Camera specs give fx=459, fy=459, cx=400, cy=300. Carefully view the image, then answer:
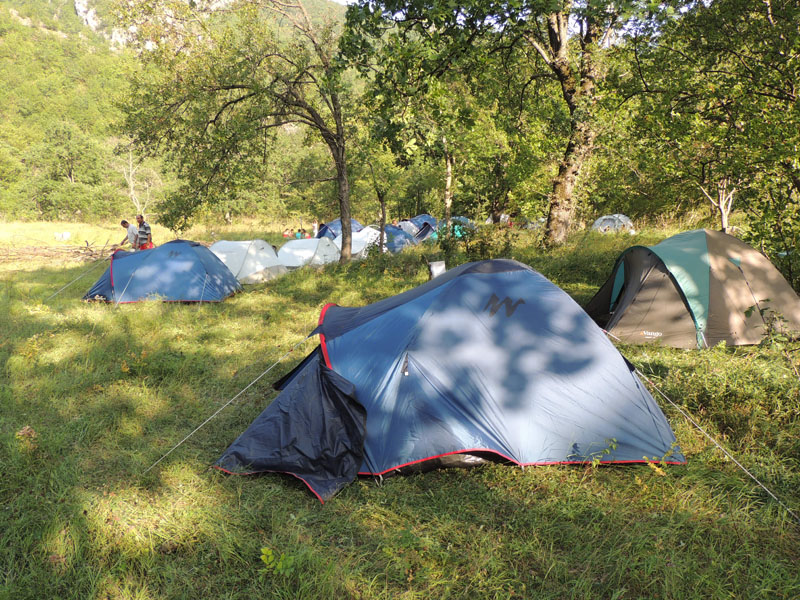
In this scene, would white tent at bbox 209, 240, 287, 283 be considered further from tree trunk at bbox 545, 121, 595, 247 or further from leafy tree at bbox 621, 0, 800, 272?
leafy tree at bbox 621, 0, 800, 272

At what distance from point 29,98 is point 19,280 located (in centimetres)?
5191

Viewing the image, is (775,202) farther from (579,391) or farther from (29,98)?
(29,98)

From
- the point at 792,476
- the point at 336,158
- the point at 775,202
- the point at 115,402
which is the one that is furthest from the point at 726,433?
the point at 336,158

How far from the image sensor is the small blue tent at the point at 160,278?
9.29 m

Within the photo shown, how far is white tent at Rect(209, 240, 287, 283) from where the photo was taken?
1250cm

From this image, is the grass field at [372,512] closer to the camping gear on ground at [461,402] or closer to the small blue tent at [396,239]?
the camping gear on ground at [461,402]

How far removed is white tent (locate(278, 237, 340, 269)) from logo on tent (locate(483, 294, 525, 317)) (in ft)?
33.1

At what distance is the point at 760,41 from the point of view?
6.72 metres

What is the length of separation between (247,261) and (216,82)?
14.6 feet

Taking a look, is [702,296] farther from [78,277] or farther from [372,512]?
[78,277]

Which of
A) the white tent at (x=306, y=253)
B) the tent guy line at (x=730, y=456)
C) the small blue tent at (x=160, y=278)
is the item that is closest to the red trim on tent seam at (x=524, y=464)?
the tent guy line at (x=730, y=456)

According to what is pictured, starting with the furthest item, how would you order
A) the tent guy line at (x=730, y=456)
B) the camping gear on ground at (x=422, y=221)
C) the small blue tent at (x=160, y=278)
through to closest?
the camping gear on ground at (x=422, y=221) → the small blue tent at (x=160, y=278) → the tent guy line at (x=730, y=456)

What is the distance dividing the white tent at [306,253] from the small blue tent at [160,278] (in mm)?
4034

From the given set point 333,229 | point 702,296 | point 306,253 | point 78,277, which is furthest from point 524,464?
point 333,229
